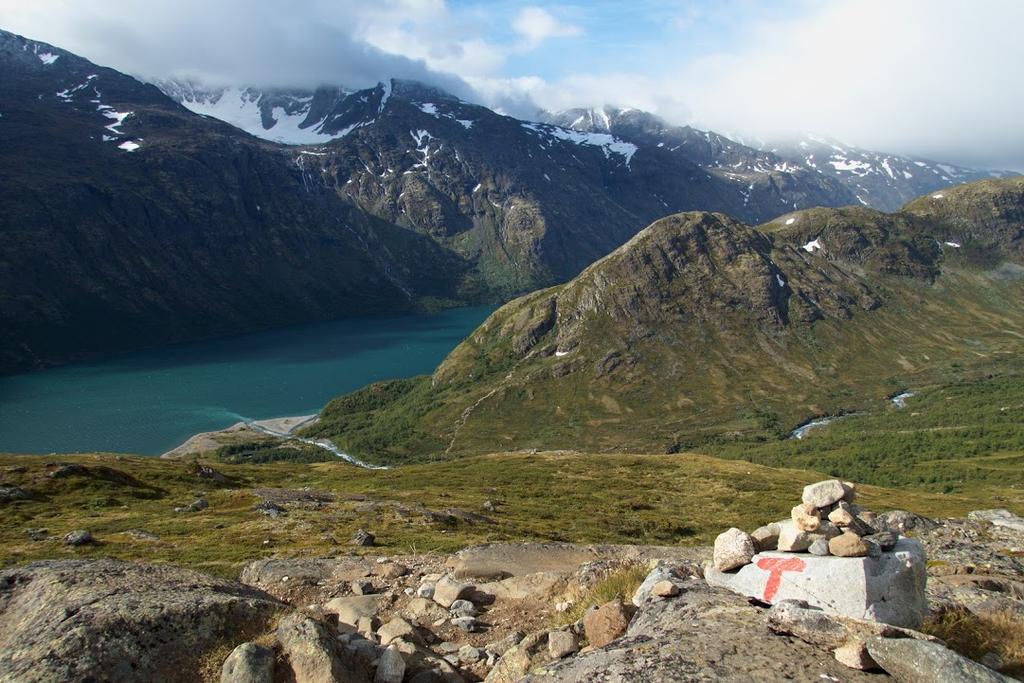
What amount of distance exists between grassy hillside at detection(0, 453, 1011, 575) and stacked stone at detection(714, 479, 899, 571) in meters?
23.1

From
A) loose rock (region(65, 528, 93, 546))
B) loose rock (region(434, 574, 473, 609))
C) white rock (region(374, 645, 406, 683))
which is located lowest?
loose rock (region(65, 528, 93, 546))

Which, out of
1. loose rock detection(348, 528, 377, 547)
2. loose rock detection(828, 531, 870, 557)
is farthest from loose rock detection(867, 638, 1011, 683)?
loose rock detection(348, 528, 377, 547)

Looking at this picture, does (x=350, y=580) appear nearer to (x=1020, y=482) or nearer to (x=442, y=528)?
(x=442, y=528)

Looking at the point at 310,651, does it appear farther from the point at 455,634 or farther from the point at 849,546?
the point at 849,546

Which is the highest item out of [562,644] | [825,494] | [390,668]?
[825,494]

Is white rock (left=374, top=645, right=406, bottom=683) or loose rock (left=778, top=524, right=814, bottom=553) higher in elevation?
loose rock (left=778, top=524, right=814, bottom=553)

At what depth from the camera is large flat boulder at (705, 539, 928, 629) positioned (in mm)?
12086

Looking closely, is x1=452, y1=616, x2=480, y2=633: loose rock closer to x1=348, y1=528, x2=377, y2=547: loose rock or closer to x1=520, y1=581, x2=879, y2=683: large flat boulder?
x1=520, y1=581, x2=879, y2=683: large flat boulder

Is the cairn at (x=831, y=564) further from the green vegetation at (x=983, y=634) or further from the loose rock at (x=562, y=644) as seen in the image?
the loose rock at (x=562, y=644)

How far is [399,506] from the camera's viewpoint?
53625mm

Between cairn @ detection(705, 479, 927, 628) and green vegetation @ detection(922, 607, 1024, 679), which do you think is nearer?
green vegetation @ detection(922, 607, 1024, 679)

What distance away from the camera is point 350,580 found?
25.3 m

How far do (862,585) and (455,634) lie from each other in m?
11.2

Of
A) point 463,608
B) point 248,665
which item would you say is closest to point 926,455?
point 463,608
